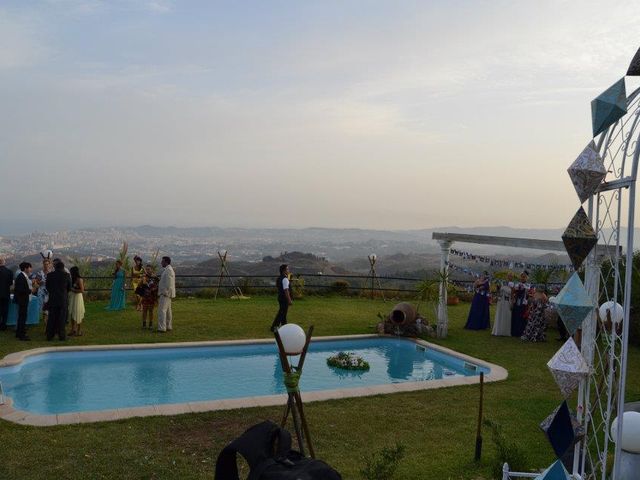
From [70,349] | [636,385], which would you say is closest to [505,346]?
[636,385]

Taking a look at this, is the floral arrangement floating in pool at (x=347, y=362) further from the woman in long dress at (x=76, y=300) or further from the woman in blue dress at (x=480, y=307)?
the woman in long dress at (x=76, y=300)

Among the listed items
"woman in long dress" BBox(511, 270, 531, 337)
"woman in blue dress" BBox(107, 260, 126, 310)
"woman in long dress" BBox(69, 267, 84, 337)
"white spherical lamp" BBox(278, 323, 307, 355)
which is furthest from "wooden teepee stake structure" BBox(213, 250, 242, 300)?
"white spherical lamp" BBox(278, 323, 307, 355)

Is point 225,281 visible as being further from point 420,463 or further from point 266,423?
point 266,423

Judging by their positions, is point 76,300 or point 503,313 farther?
point 503,313

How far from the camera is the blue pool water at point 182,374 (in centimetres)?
900

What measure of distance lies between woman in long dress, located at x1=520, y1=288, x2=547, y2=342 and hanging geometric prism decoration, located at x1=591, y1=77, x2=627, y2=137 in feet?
33.8

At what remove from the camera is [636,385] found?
952 cm

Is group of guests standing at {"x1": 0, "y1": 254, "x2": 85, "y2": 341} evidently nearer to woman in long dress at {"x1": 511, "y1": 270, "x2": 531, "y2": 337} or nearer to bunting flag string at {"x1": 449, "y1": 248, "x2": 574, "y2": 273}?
bunting flag string at {"x1": 449, "y1": 248, "x2": 574, "y2": 273}

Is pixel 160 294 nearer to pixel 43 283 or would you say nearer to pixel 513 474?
pixel 43 283

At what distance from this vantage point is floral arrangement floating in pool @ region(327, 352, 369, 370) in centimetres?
1111

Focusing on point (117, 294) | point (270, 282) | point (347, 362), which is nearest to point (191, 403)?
point (347, 362)

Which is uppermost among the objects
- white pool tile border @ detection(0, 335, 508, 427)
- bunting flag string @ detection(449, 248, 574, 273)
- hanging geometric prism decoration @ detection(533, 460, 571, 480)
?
bunting flag string @ detection(449, 248, 574, 273)

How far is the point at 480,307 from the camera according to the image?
14570mm

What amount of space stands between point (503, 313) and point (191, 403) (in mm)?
8652
